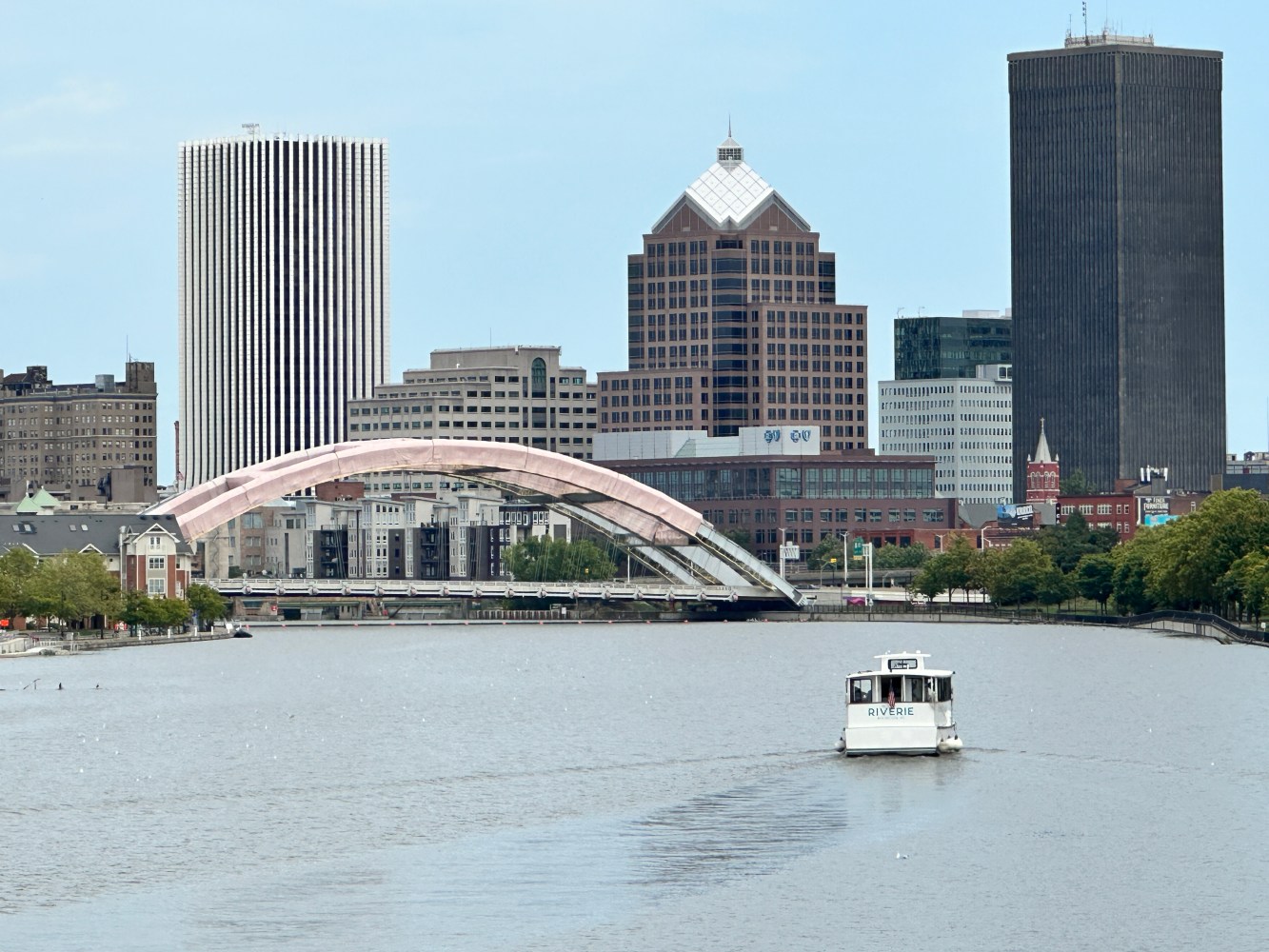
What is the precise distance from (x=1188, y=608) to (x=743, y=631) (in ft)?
100

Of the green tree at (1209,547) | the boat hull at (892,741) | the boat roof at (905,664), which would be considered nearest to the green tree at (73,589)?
the green tree at (1209,547)

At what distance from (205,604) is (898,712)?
11428 centimetres

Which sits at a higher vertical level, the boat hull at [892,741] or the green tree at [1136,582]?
the green tree at [1136,582]

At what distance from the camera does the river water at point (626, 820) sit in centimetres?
5809

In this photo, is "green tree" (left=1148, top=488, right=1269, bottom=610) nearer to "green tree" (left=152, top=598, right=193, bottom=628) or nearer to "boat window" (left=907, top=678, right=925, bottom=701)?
"green tree" (left=152, top=598, right=193, bottom=628)

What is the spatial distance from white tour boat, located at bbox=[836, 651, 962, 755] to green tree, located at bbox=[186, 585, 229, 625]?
366 feet

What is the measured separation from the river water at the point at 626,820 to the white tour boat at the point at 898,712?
2.73ft

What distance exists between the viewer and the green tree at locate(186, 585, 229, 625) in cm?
19312

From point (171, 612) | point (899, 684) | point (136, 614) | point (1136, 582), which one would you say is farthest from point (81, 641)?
point (899, 684)

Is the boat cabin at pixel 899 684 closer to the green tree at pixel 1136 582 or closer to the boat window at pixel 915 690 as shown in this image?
the boat window at pixel 915 690

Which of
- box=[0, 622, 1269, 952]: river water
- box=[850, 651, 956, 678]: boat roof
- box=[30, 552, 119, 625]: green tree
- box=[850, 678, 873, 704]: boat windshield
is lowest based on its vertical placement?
box=[0, 622, 1269, 952]: river water

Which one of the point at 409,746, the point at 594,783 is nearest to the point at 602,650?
the point at 409,746

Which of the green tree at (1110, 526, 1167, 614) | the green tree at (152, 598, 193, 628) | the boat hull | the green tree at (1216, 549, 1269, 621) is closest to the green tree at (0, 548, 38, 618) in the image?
the green tree at (152, 598, 193, 628)

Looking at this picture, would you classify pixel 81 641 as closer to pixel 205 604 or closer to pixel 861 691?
pixel 205 604
